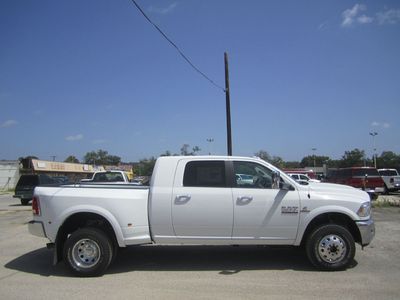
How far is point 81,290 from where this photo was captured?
6848 millimetres

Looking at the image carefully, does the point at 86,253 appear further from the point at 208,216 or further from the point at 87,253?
the point at 208,216

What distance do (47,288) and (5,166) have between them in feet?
212

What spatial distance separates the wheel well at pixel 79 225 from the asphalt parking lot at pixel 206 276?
1.64 feet

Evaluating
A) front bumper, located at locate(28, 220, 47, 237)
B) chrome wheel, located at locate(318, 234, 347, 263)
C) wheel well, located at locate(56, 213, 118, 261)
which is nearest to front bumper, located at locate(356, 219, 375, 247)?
chrome wheel, located at locate(318, 234, 347, 263)

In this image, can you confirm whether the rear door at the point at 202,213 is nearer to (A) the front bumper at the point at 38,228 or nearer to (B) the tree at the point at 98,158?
(A) the front bumper at the point at 38,228

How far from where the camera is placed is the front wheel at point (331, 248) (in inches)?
304

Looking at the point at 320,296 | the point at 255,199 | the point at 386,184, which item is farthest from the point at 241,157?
the point at 386,184

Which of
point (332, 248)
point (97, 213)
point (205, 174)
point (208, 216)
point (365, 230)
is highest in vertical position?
point (205, 174)

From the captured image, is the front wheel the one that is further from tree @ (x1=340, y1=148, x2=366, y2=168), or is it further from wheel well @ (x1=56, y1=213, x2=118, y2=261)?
tree @ (x1=340, y1=148, x2=366, y2=168)

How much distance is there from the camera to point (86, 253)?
7770 millimetres

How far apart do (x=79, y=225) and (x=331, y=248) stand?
14.3 feet

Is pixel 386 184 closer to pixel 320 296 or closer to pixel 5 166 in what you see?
pixel 320 296

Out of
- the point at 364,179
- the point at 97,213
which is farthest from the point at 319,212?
the point at 364,179

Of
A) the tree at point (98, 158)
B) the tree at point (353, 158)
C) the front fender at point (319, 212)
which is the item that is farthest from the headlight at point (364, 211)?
the tree at point (98, 158)
